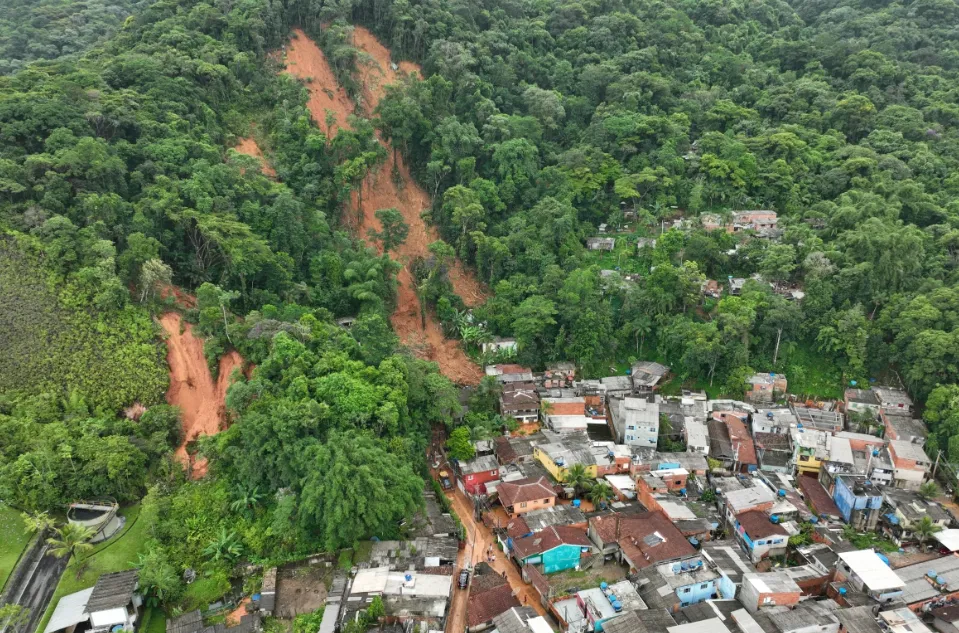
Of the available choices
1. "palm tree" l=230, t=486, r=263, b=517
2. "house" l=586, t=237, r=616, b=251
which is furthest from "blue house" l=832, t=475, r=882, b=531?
"palm tree" l=230, t=486, r=263, b=517

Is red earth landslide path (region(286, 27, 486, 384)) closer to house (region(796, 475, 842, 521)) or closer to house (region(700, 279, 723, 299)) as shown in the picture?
house (region(700, 279, 723, 299))

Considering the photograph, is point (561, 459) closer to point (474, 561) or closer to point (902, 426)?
point (474, 561)

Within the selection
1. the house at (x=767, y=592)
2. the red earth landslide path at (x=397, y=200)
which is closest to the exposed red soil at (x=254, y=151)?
the red earth landslide path at (x=397, y=200)

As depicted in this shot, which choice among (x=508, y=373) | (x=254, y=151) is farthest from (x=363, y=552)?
(x=254, y=151)

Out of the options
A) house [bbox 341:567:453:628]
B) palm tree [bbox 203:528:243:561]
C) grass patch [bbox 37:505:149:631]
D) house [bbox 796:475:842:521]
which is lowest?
grass patch [bbox 37:505:149:631]

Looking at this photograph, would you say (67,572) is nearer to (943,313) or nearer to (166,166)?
(166,166)

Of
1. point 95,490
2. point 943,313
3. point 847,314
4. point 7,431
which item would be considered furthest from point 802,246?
point 7,431
